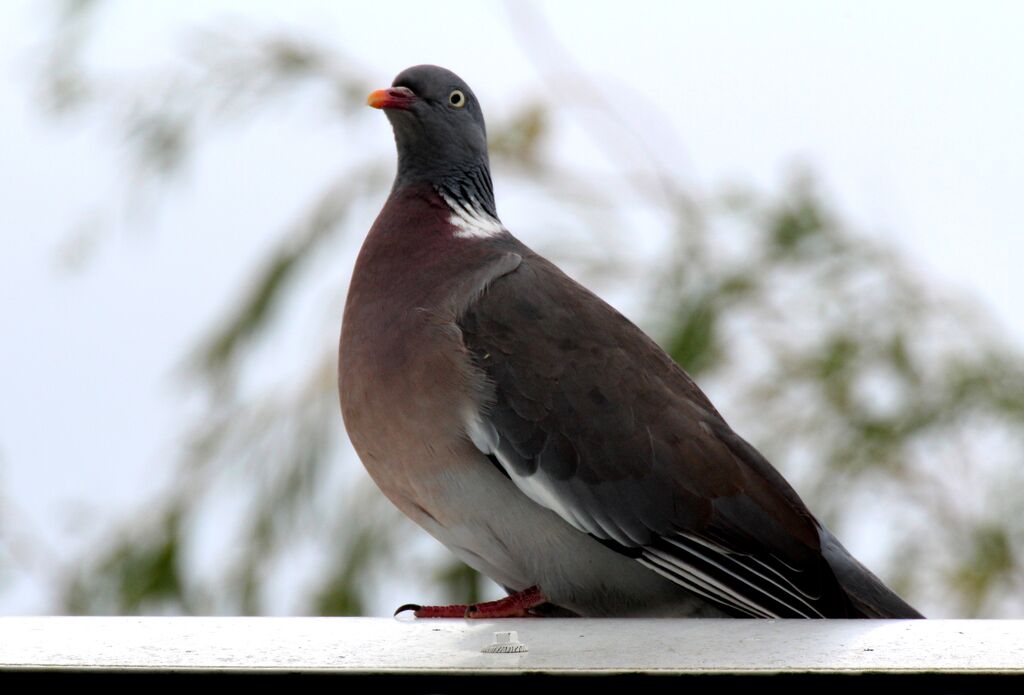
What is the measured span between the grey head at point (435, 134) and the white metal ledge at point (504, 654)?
3.56 ft

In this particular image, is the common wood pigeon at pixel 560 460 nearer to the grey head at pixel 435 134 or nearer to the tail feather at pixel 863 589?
the tail feather at pixel 863 589

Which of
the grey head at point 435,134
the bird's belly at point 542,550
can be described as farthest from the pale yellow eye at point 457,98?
the bird's belly at point 542,550

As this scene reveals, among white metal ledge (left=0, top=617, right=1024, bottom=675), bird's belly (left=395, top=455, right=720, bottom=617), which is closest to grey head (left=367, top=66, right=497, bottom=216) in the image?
bird's belly (left=395, top=455, right=720, bottom=617)

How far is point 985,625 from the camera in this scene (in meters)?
1.49

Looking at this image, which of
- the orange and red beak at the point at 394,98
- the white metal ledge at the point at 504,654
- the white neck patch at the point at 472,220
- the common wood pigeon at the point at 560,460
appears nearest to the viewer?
the white metal ledge at the point at 504,654

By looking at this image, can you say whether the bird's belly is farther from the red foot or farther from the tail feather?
the tail feather

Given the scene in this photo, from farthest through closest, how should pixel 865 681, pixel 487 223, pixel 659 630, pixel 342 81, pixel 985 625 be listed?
1. pixel 342 81
2. pixel 487 223
3. pixel 659 630
4. pixel 985 625
5. pixel 865 681

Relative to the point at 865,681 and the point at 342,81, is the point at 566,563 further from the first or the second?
the point at 342,81

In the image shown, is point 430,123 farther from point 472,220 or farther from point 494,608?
point 494,608

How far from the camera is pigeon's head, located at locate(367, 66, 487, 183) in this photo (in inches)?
101

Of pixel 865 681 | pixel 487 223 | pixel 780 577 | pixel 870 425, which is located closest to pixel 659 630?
pixel 865 681

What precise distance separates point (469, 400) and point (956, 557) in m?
2.27

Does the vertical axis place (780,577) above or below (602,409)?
below

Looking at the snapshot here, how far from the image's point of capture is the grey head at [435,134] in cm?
255
